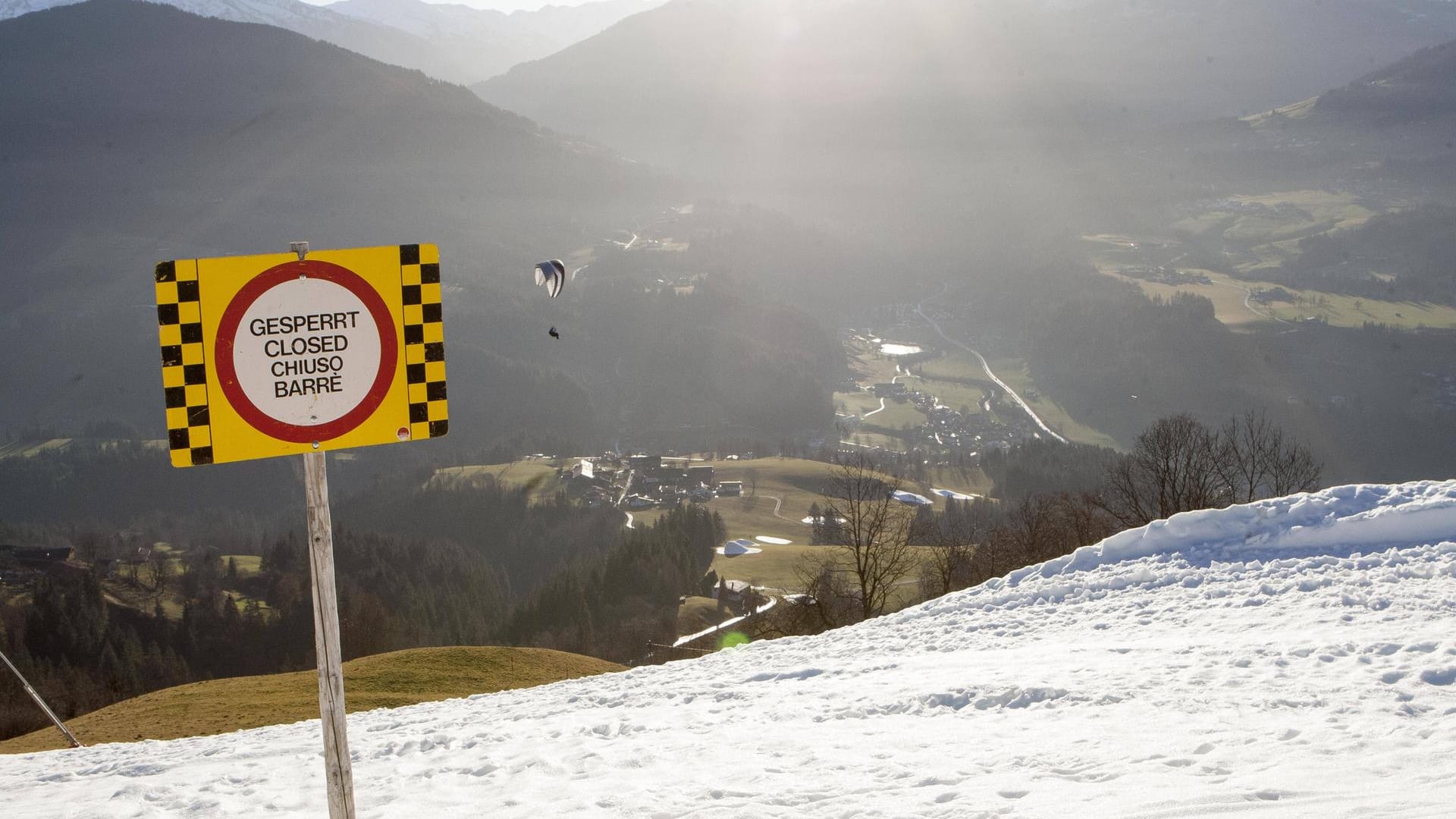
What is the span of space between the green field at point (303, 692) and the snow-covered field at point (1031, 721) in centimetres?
987

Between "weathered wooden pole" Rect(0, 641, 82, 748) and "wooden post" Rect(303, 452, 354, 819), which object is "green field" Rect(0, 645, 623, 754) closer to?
"weathered wooden pole" Rect(0, 641, 82, 748)

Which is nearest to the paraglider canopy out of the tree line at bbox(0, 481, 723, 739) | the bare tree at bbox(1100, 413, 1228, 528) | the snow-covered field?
the snow-covered field

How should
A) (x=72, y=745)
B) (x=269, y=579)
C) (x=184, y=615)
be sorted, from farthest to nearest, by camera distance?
1. (x=269, y=579)
2. (x=184, y=615)
3. (x=72, y=745)

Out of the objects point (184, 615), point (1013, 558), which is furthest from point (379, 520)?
point (1013, 558)

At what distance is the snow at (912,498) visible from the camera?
176m

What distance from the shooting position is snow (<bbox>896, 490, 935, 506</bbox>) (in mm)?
176500

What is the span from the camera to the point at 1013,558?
52.4 metres

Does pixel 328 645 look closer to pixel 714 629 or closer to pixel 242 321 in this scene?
pixel 242 321

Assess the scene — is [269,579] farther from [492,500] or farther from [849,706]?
[849,706]

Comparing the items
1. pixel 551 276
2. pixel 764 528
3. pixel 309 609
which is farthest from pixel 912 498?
pixel 551 276

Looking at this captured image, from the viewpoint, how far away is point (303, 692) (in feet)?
104

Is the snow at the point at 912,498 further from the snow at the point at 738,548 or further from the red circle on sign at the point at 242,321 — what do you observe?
the red circle on sign at the point at 242,321

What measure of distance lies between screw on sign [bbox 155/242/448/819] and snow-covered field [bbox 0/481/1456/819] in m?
5.06

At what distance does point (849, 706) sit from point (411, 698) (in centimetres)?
2118
